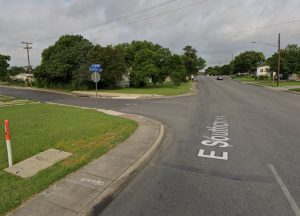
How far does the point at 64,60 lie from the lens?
38.8 metres

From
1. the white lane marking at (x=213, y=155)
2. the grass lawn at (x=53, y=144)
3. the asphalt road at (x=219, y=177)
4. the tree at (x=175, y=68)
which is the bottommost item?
the asphalt road at (x=219, y=177)

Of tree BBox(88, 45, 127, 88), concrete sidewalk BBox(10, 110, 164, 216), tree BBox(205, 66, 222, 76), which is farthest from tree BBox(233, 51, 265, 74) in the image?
concrete sidewalk BBox(10, 110, 164, 216)

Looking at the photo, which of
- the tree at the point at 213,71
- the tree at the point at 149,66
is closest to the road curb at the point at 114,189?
the tree at the point at 149,66

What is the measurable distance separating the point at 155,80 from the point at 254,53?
7102 cm

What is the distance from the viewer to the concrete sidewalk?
4055 millimetres

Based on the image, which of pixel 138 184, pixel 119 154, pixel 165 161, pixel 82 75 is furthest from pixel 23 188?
pixel 82 75

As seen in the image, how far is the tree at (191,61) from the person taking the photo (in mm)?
70125

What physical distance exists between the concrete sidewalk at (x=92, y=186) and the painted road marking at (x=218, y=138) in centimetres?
166

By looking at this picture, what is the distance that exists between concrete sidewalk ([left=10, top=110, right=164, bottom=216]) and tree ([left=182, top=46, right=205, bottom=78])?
64.1m

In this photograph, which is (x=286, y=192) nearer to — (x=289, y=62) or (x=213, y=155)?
(x=213, y=155)

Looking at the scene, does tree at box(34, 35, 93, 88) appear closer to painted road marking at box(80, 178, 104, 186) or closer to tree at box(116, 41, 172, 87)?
tree at box(116, 41, 172, 87)

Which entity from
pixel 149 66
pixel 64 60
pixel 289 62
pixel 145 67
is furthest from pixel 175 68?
pixel 289 62

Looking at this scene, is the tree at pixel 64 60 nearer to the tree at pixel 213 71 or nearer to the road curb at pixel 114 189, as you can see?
the road curb at pixel 114 189

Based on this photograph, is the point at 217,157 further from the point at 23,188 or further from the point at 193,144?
the point at 23,188
